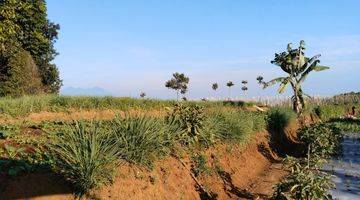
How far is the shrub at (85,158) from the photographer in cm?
820

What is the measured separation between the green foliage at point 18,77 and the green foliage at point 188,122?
Result: 2803 centimetres

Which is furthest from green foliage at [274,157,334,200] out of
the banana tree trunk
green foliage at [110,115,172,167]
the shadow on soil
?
the banana tree trunk

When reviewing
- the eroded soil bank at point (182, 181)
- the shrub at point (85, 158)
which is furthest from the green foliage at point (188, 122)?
the shrub at point (85, 158)

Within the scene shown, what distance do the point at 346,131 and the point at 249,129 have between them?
66.9ft

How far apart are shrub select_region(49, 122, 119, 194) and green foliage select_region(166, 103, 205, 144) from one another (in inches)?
143

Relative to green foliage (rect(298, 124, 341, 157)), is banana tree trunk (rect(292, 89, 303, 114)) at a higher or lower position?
higher

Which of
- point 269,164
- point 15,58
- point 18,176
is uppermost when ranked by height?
point 15,58

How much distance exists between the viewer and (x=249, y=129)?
18.7 meters

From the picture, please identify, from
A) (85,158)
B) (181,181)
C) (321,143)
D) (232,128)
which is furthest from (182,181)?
(321,143)

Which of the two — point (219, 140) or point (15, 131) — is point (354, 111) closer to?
point (219, 140)

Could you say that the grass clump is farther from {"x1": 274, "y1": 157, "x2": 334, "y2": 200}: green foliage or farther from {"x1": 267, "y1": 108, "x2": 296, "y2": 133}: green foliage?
{"x1": 274, "y1": 157, "x2": 334, "y2": 200}: green foliage

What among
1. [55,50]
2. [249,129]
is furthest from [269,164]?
[55,50]

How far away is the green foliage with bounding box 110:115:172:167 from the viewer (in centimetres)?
994

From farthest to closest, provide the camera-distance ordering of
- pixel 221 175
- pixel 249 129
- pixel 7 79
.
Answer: pixel 7 79 < pixel 249 129 < pixel 221 175
